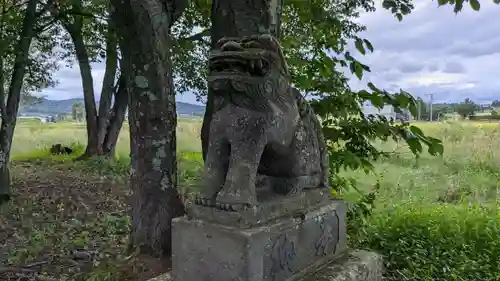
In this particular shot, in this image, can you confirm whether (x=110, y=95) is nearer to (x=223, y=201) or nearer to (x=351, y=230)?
(x=351, y=230)

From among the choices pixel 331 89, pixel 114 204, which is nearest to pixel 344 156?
pixel 331 89

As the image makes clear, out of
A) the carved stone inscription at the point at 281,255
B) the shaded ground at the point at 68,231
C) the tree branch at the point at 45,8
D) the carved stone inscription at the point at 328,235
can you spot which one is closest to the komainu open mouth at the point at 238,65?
the carved stone inscription at the point at 281,255

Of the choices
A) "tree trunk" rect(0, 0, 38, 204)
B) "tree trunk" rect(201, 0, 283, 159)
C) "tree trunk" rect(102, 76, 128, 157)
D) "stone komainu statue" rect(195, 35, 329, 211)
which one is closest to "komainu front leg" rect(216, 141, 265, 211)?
"stone komainu statue" rect(195, 35, 329, 211)

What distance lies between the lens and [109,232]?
4.11 metres

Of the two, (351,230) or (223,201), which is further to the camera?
(351,230)

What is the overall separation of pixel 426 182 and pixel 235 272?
17.3ft

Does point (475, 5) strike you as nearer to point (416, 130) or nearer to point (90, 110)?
point (416, 130)

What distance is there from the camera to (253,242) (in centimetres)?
155

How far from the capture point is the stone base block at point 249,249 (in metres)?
1.56

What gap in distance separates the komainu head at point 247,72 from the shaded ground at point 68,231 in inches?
63.7

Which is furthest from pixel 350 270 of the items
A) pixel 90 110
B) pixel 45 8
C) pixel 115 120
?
pixel 90 110

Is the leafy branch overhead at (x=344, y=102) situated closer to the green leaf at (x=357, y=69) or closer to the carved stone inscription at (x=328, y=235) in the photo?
the green leaf at (x=357, y=69)

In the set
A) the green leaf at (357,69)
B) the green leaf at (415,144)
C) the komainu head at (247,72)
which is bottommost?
the green leaf at (415,144)

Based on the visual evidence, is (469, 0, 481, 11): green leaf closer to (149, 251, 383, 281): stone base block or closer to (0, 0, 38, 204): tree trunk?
(149, 251, 383, 281): stone base block
